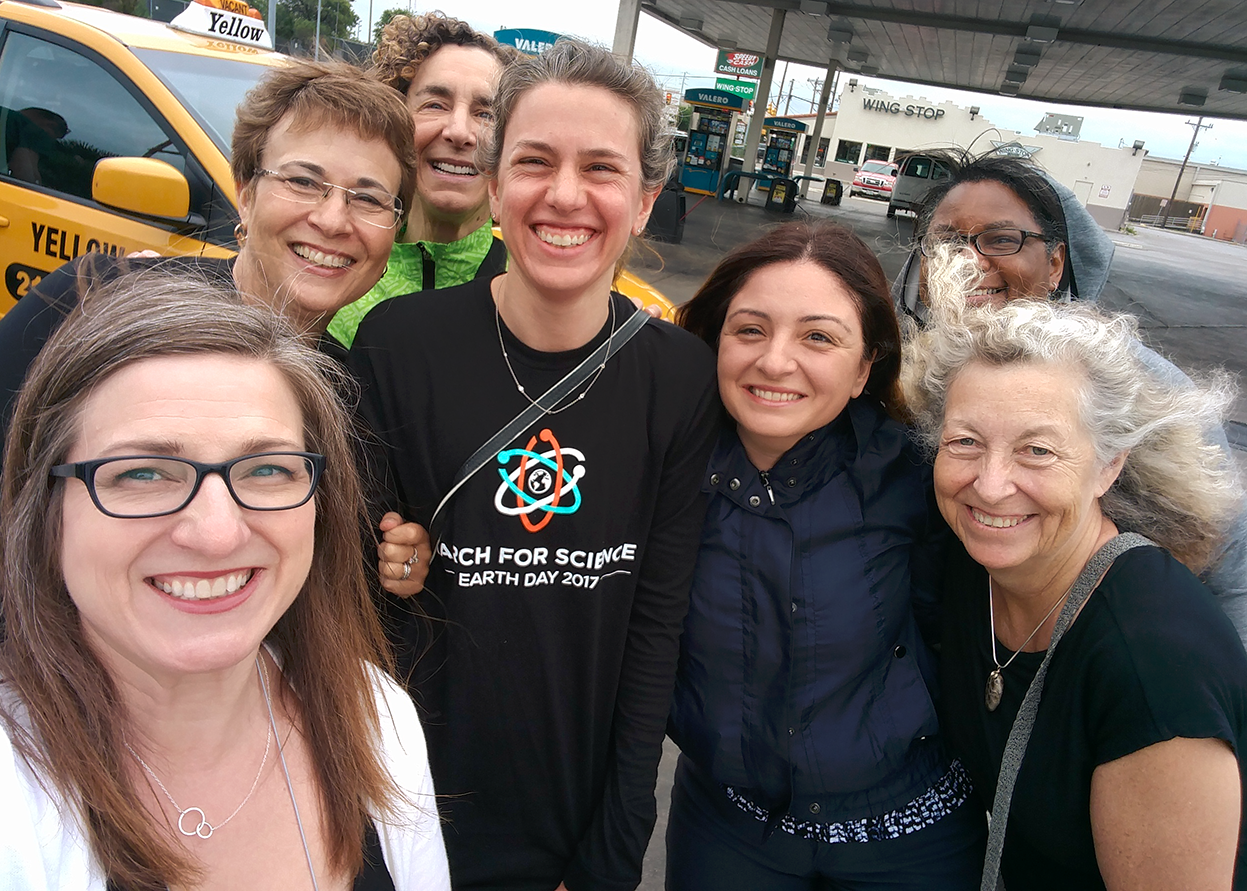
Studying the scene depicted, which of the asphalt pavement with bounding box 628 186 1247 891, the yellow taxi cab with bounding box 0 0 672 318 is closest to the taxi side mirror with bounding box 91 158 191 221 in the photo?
the yellow taxi cab with bounding box 0 0 672 318

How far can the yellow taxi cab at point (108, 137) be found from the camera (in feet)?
10.3

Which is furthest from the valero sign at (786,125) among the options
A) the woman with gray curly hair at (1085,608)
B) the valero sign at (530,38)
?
the woman with gray curly hair at (1085,608)

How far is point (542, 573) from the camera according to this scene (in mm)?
1573

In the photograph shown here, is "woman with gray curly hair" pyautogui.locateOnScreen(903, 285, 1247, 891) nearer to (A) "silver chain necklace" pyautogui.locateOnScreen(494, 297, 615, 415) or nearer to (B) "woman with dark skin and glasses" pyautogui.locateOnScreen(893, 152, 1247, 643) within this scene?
(B) "woman with dark skin and glasses" pyautogui.locateOnScreen(893, 152, 1247, 643)

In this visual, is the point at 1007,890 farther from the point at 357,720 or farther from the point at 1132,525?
the point at 357,720

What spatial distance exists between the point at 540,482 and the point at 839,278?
0.86 metres

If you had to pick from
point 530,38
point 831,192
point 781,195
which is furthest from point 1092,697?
point 831,192

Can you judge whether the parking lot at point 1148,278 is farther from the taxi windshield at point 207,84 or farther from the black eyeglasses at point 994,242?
the taxi windshield at point 207,84

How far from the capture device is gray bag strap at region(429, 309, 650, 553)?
1.53 meters

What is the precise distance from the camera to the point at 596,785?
5.79ft

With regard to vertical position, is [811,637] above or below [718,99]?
below

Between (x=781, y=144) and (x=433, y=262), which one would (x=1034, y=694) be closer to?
(x=433, y=262)

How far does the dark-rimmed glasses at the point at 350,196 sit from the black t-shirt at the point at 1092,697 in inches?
66.5

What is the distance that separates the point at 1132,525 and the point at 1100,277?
999 millimetres
